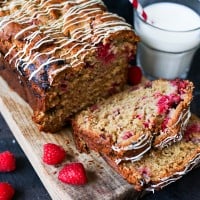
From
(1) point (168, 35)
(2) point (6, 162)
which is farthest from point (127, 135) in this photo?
(1) point (168, 35)

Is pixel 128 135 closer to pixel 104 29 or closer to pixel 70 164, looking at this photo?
pixel 70 164

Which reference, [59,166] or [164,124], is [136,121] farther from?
[59,166]

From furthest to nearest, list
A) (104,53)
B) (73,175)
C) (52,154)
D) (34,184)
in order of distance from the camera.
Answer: (104,53) → (34,184) → (52,154) → (73,175)

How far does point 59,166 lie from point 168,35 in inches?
51.1

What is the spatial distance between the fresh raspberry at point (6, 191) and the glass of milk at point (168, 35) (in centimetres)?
154

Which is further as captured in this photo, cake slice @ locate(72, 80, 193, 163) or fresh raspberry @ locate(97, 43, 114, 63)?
fresh raspberry @ locate(97, 43, 114, 63)

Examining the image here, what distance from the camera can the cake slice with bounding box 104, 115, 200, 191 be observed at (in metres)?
2.94

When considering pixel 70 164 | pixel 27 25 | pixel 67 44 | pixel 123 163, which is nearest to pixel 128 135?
pixel 123 163

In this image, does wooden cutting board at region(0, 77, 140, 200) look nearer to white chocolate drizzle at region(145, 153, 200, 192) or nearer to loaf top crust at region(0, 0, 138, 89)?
white chocolate drizzle at region(145, 153, 200, 192)

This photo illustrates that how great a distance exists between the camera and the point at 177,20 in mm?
3793

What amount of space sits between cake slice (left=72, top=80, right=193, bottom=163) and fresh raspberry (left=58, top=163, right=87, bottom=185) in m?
0.20

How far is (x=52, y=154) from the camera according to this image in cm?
307

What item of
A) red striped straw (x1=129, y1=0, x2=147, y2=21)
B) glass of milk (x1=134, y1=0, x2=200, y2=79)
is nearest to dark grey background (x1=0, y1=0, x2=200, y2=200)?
glass of milk (x1=134, y1=0, x2=200, y2=79)

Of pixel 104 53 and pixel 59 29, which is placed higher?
pixel 59 29
